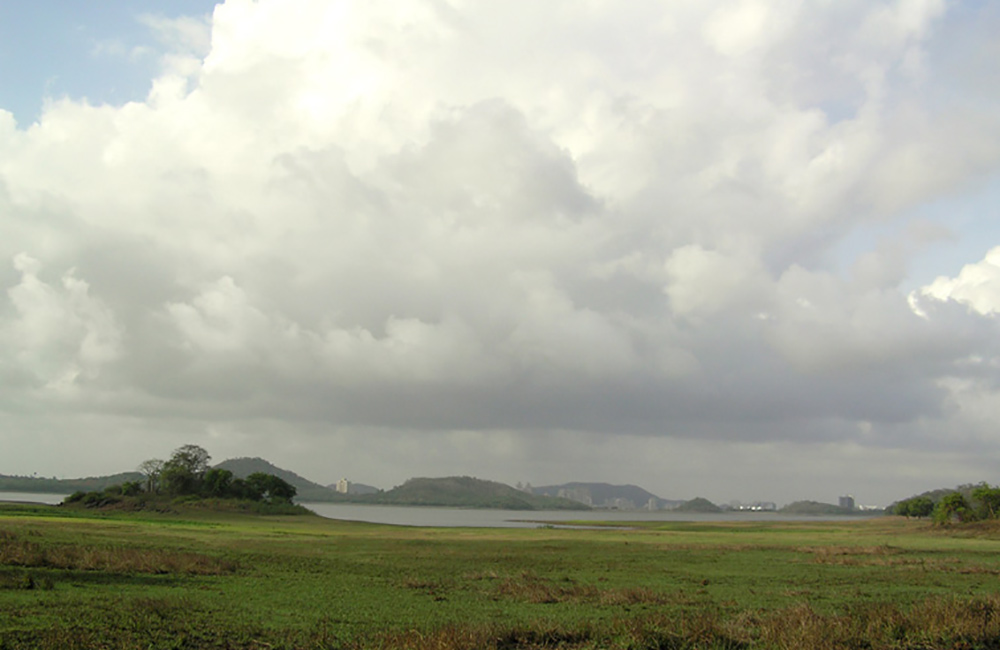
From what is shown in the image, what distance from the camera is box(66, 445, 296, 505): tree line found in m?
157

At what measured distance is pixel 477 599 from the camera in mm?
29078

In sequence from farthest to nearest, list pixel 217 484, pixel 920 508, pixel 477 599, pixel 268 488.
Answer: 1. pixel 920 508
2. pixel 268 488
3. pixel 217 484
4. pixel 477 599

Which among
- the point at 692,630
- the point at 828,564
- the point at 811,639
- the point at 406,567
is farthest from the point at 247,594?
the point at 828,564

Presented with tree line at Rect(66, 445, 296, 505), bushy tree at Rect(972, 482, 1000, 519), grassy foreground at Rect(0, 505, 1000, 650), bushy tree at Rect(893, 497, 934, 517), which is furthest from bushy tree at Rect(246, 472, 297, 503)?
bushy tree at Rect(893, 497, 934, 517)

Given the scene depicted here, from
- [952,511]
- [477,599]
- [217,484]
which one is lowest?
[952,511]

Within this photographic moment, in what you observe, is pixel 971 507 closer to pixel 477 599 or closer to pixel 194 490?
pixel 477 599

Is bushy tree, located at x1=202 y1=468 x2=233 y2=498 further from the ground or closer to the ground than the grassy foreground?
closer to the ground

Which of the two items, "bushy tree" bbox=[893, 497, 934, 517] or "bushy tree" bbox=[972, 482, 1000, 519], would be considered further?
"bushy tree" bbox=[893, 497, 934, 517]

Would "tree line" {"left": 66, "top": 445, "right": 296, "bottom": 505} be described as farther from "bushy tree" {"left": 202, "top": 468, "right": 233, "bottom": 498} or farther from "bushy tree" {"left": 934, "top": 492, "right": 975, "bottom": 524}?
"bushy tree" {"left": 934, "top": 492, "right": 975, "bottom": 524}

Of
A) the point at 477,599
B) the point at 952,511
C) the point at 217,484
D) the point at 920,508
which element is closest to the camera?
the point at 477,599

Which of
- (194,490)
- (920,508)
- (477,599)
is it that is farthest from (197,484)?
(920,508)

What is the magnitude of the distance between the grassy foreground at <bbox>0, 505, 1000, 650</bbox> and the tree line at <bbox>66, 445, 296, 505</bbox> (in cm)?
11257

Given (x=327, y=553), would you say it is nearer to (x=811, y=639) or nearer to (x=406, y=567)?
(x=406, y=567)

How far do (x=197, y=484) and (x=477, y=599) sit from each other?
512ft
